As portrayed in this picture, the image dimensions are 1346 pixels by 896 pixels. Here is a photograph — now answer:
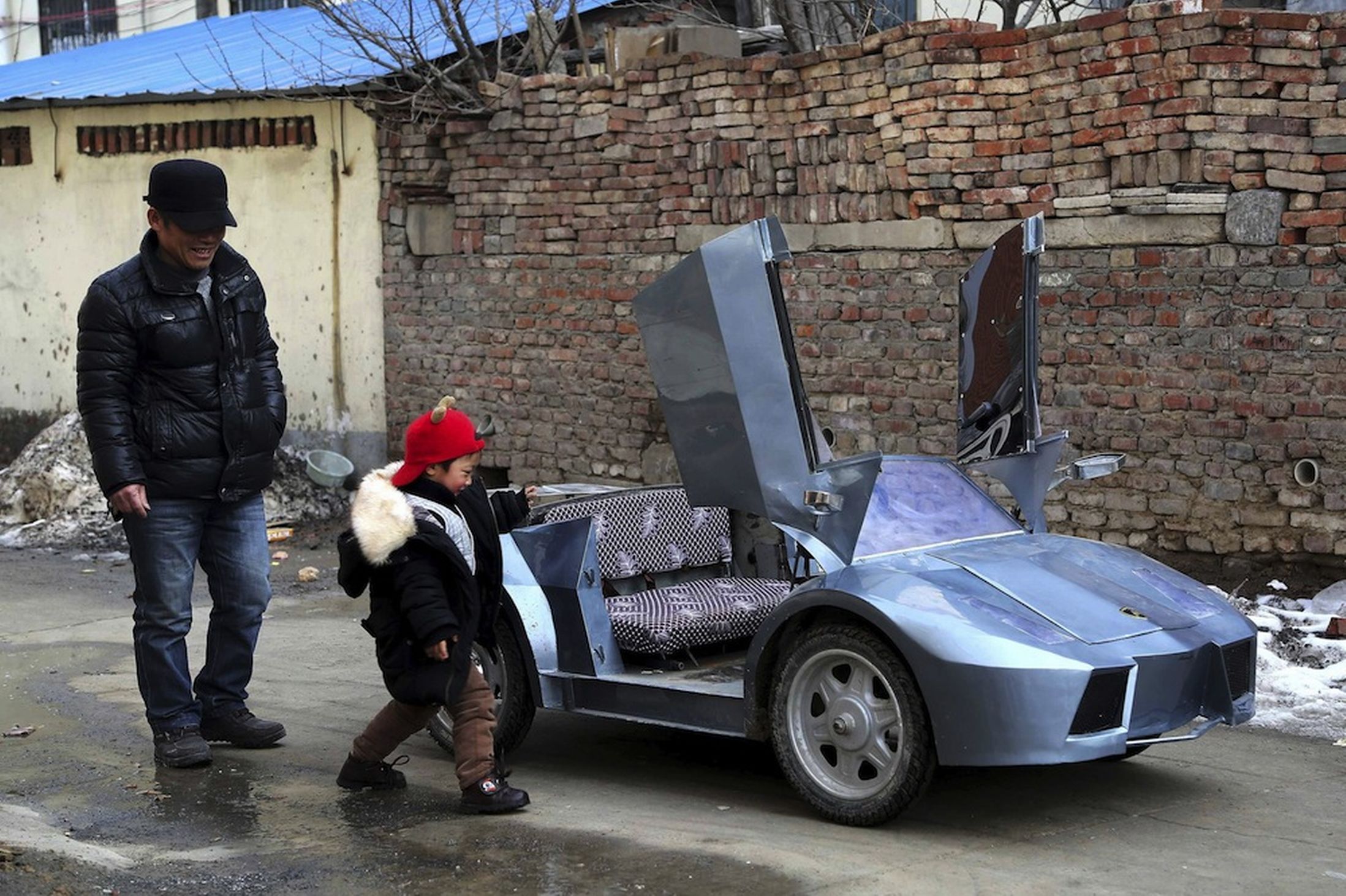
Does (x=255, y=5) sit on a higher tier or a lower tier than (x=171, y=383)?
higher

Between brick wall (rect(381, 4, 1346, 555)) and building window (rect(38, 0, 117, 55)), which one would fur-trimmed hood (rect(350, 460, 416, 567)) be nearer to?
brick wall (rect(381, 4, 1346, 555))

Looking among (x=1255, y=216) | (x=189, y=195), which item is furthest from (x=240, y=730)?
(x=1255, y=216)

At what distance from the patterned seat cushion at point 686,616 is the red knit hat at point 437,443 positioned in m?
0.99

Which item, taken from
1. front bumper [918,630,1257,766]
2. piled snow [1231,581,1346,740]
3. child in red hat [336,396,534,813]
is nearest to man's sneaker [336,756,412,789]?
child in red hat [336,396,534,813]

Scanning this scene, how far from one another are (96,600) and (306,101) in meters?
5.16

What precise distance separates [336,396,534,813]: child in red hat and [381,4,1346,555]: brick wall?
15.3 feet

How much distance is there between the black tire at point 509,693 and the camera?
632 cm

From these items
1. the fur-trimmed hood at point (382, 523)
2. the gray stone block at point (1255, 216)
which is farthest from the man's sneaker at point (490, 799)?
the gray stone block at point (1255, 216)

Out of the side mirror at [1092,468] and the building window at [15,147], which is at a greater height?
the building window at [15,147]

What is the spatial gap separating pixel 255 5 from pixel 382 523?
18.0m

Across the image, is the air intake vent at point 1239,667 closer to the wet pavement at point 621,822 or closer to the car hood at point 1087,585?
the car hood at point 1087,585

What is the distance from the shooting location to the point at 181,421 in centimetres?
639

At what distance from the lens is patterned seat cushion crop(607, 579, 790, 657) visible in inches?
246

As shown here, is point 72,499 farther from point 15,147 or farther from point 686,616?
point 686,616
